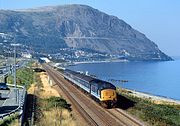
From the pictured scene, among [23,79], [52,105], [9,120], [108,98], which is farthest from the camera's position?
[23,79]

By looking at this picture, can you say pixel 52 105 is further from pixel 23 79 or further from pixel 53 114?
pixel 23 79

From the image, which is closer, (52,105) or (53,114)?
(53,114)

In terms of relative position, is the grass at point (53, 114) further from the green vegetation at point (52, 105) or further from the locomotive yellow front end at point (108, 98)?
the locomotive yellow front end at point (108, 98)

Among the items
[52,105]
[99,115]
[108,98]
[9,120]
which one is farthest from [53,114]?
[9,120]

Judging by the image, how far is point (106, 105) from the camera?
51906 millimetres

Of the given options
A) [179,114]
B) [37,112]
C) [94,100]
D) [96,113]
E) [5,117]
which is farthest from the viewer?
[94,100]

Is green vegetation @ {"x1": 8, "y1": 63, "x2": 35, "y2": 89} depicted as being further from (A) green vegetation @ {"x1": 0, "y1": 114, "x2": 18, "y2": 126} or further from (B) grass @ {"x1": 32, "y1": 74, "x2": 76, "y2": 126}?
(A) green vegetation @ {"x1": 0, "y1": 114, "x2": 18, "y2": 126}

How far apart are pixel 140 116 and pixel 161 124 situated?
5507mm

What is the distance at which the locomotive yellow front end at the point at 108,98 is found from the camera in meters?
51.2

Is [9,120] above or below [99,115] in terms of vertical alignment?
above

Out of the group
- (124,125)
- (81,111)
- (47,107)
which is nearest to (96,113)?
(81,111)

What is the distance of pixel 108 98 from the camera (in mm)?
51219

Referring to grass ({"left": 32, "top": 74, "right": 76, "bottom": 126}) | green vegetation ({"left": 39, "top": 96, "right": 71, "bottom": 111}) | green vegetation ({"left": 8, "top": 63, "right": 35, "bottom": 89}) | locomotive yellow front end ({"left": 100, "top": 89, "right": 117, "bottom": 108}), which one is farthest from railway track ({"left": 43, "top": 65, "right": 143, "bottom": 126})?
green vegetation ({"left": 8, "top": 63, "right": 35, "bottom": 89})

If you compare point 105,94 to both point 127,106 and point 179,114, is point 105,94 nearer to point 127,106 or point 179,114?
point 127,106
